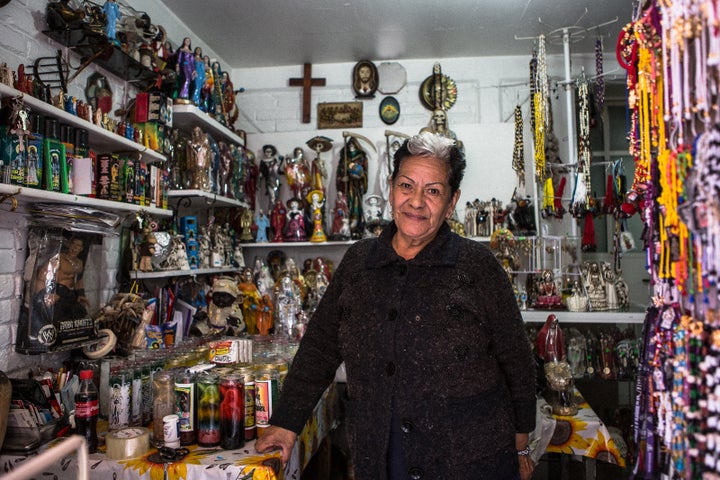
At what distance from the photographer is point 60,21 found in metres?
2.06

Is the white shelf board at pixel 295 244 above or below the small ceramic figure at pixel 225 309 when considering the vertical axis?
above

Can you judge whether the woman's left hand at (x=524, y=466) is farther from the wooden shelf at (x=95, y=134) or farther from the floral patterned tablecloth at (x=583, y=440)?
the wooden shelf at (x=95, y=134)

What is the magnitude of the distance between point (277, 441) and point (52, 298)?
1.03 metres

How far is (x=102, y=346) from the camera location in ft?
6.90

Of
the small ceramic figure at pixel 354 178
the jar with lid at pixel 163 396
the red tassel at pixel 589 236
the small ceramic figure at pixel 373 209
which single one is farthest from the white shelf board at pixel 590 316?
the jar with lid at pixel 163 396

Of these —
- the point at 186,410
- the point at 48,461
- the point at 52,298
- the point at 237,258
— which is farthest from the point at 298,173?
the point at 48,461

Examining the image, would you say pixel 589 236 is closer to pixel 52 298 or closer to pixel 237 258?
pixel 237 258

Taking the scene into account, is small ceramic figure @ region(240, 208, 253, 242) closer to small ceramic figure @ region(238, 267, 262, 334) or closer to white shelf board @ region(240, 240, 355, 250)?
white shelf board @ region(240, 240, 355, 250)

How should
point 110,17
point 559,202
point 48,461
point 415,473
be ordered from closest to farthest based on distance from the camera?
point 48,461 < point 415,473 < point 110,17 < point 559,202

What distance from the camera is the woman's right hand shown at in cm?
155

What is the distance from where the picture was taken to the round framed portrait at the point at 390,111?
13.4ft

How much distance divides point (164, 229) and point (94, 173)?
0.77m

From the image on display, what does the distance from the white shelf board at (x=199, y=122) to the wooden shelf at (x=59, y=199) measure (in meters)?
0.73

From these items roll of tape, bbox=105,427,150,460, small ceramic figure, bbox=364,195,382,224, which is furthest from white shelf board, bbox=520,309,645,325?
roll of tape, bbox=105,427,150,460
